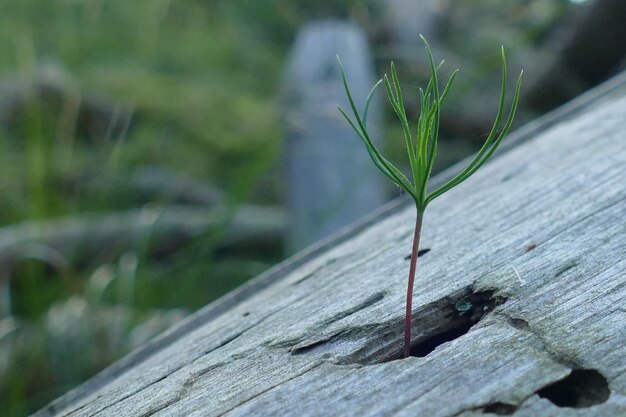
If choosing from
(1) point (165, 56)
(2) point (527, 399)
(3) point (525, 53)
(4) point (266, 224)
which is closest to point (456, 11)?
(3) point (525, 53)

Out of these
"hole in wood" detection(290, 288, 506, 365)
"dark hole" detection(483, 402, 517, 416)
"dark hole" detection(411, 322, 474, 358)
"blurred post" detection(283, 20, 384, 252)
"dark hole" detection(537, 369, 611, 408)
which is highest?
"blurred post" detection(283, 20, 384, 252)

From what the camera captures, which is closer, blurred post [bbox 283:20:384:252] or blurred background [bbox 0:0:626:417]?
blurred background [bbox 0:0:626:417]

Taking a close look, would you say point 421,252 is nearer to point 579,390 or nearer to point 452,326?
point 452,326

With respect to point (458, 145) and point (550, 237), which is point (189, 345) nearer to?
point (550, 237)

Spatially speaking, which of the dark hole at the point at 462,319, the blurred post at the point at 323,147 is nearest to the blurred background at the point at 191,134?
the blurred post at the point at 323,147

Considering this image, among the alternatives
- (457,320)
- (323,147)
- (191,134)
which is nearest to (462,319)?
(457,320)

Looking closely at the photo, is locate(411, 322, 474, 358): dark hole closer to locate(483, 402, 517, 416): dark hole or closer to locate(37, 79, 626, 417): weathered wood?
locate(37, 79, 626, 417): weathered wood

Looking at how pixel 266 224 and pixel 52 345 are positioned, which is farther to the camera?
pixel 266 224

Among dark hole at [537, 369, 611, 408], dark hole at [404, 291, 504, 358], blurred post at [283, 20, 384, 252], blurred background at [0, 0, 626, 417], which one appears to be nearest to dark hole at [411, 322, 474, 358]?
dark hole at [404, 291, 504, 358]
